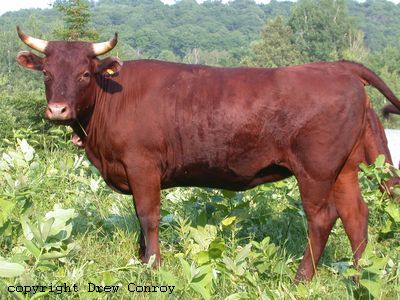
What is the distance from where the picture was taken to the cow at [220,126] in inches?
219

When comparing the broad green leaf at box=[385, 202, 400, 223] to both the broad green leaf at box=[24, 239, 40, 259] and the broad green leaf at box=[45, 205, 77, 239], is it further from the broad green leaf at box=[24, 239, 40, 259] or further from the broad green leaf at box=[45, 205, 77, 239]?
the broad green leaf at box=[24, 239, 40, 259]

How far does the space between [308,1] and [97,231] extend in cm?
12810

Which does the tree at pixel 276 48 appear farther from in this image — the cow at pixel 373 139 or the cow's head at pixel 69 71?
the cow's head at pixel 69 71

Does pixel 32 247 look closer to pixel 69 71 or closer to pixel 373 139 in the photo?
pixel 69 71

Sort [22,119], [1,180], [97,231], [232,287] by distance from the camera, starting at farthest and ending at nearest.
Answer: [22,119], [1,180], [97,231], [232,287]

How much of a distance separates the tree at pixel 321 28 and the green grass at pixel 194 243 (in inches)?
4200

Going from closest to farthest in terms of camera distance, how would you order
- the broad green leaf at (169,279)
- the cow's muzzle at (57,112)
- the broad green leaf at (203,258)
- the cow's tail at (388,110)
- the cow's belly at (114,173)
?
the broad green leaf at (169,279) < the broad green leaf at (203,258) < the cow's muzzle at (57,112) < the cow's belly at (114,173) < the cow's tail at (388,110)

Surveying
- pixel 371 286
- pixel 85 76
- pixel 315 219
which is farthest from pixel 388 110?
pixel 371 286

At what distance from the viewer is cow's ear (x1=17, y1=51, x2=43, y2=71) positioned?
5.97 m

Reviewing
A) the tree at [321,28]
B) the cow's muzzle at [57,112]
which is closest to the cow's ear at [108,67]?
the cow's muzzle at [57,112]

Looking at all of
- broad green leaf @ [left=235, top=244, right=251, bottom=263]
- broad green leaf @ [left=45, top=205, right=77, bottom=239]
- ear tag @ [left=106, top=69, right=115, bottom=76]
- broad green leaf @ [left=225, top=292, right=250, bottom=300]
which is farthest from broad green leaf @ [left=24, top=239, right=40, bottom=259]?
ear tag @ [left=106, top=69, right=115, bottom=76]

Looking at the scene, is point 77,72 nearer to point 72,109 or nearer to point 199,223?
point 72,109

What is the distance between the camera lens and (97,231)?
6.43 m

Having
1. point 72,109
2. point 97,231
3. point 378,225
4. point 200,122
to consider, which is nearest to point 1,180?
point 97,231
